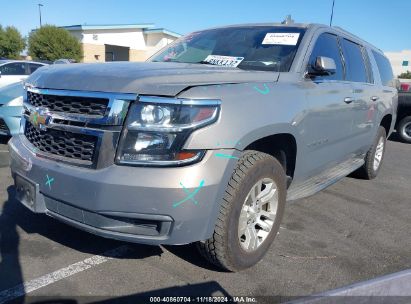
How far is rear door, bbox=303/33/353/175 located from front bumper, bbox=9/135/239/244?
3.89 feet

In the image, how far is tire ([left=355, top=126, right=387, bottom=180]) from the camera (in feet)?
18.1

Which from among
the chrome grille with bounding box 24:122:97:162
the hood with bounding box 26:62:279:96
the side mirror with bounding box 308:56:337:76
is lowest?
the chrome grille with bounding box 24:122:97:162

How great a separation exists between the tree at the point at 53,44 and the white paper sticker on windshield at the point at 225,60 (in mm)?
32359

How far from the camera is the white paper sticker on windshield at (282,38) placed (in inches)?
141

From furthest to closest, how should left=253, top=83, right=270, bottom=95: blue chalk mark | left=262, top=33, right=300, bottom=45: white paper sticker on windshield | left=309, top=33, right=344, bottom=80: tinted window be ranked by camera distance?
left=309, top=33, right=344, bottom=80: tinted window < left=262, top=33, right=300, bottom=45: white paper sticker on windshield < left=253, top=83, right=270, bottom=95: blue chalk mark

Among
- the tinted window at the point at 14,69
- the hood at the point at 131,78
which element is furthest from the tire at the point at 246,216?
the tinted window at the point at 14,69

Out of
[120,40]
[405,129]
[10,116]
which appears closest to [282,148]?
[10,116]

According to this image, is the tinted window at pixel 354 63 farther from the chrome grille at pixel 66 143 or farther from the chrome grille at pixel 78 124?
the chrome grille at pixel 66 143

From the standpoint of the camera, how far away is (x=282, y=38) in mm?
3621

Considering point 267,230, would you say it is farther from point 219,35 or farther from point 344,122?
point 219,35

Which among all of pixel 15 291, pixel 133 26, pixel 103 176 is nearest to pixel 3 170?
pixel 15 291

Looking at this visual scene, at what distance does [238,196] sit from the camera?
2576mm

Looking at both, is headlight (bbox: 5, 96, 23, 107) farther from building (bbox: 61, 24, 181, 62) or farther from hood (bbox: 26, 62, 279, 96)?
building (bbox: 61, 24, 181, 62)

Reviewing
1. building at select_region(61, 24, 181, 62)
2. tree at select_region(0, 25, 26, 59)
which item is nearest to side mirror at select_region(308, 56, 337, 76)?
building at select_region(61, 24, 181, 62)
